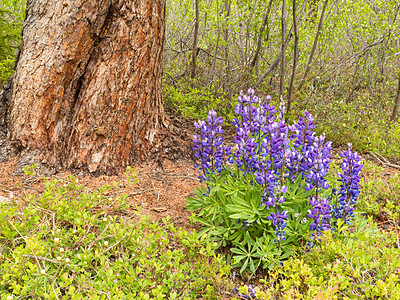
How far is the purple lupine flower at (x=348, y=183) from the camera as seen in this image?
213cm

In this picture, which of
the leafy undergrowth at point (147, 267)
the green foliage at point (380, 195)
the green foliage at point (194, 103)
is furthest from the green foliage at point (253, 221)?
the green foliage at point (194, 103)

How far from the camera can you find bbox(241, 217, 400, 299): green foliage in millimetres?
1759

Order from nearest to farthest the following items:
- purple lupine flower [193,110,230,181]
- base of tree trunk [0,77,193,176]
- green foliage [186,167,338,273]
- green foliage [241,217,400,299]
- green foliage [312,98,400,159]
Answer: green foliage [241,217,400,299], green foliage [186,167,338,273], purple lupine flower [193,110,230,181], base of tree trunk [0,77,193,176], green foliage [312,98,400,159]

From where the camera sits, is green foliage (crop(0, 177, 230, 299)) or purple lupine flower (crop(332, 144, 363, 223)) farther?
purple lupine flower (crop(332, 144, 363, 223))

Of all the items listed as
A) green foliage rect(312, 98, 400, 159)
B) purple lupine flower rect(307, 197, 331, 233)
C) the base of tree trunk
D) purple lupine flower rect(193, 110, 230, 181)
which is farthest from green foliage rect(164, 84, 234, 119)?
purple lupine flower rect(307, 197, 331, 233)

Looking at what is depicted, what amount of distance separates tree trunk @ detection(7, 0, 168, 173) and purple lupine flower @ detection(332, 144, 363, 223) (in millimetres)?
2290

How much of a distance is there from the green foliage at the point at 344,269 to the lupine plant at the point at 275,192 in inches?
4.6

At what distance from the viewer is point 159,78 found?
3.92 m

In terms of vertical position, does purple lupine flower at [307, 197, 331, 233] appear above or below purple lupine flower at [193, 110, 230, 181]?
below

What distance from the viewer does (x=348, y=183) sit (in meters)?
2.21

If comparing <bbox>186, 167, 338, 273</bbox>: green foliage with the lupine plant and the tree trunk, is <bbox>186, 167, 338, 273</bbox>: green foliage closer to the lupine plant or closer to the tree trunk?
the lupine plant

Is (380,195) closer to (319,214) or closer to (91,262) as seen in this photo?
(319,214)

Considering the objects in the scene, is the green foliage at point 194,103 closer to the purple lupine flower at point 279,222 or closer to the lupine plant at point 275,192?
the lupine plant at point 275,192

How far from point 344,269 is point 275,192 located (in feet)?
2.12
